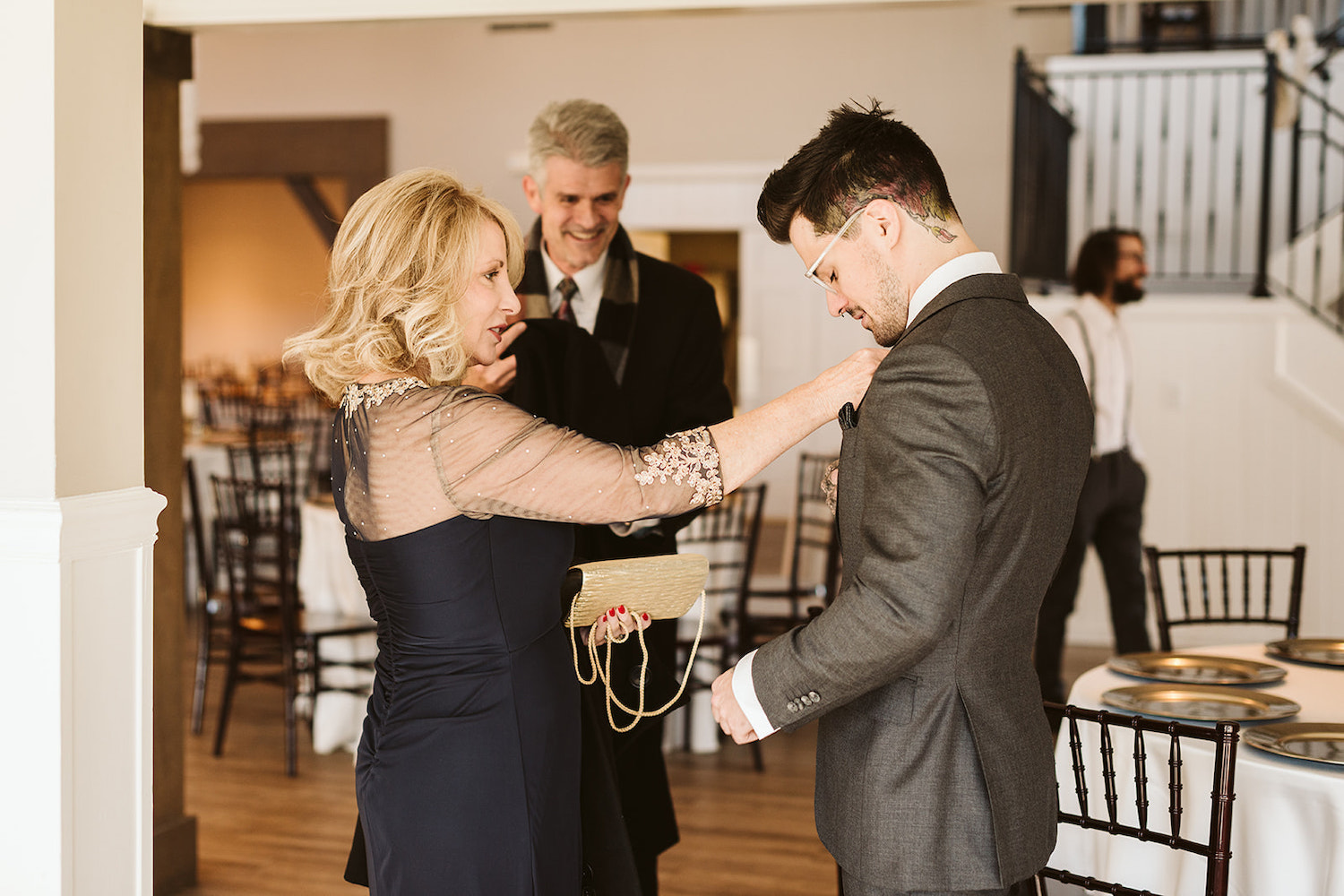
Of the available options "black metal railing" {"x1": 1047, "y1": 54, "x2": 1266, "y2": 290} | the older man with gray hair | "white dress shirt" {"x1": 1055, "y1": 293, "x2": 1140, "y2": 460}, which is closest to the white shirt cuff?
the older man with gray hair

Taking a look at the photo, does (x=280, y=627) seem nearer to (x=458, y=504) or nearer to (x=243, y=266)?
(x=458, y=504)

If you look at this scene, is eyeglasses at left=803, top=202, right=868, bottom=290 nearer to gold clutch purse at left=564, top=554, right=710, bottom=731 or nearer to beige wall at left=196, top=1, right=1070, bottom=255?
gold clutch purse at left=564, top=554, right=710, bottom=731

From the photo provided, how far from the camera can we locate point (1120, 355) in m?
5.18

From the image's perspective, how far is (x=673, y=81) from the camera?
10367 millimetres

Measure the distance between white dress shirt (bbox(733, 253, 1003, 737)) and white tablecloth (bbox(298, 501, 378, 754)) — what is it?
3416mm

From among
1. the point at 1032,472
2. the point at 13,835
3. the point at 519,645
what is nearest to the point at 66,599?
the point at 13,835

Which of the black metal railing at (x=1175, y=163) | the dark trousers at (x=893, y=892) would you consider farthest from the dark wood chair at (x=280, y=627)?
the black metal railing at (x=1175, y=163)

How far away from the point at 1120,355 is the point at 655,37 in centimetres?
634

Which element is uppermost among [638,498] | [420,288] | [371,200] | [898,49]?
[898,49]

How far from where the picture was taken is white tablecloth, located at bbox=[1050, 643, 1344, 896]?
2.10 meters

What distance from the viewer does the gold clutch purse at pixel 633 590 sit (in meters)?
1.88

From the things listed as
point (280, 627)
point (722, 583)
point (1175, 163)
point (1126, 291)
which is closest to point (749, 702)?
point (722, 583)

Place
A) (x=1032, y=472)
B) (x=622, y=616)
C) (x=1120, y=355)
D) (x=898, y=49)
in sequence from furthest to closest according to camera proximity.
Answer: (x=898, y=49) < (x=1120, y=355) < (x=622, y=616) < (x=1032, y=472)

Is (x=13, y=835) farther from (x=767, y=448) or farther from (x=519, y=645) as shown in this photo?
(x=767, y=448)
